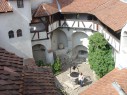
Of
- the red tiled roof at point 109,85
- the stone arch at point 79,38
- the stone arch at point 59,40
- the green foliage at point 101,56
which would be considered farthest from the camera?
the stone arch at point 59,40

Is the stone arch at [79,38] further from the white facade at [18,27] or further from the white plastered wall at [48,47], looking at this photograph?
the white facade at [18,27]

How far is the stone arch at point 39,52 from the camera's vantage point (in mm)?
28091

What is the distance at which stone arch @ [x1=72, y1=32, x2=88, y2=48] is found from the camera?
97.0 ft

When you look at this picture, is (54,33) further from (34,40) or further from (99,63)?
(99,63)

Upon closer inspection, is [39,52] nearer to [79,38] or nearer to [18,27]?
[18,27]

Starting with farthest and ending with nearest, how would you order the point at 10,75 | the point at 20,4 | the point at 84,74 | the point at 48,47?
1. the point at 48,47
2. the point at 84,74
3. the point at 20,4
4. the point at 10,75

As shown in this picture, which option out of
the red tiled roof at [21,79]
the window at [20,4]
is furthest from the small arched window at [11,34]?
the red tiled roof at [21,79]

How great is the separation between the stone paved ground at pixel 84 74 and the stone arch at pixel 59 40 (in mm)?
3606

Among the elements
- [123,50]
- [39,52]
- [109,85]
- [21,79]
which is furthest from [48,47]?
[21,79]

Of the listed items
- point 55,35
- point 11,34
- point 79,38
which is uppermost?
point 11,34

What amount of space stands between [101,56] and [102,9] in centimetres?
518

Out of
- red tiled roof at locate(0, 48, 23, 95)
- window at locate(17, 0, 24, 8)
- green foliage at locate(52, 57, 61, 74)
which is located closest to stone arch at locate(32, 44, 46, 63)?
green foliage at locate(52, 57, 61, 74)

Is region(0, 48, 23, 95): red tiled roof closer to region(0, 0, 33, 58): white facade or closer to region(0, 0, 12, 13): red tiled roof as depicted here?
region(0, 0, 12, 13): red tiled roof

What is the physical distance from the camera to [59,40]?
3091cm
